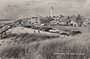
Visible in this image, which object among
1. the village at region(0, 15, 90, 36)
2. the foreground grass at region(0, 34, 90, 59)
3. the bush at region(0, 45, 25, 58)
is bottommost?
the village at region(0, 15, 90, 36)

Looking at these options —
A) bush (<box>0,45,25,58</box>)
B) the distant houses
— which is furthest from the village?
bush (<box>0,45,25,58</box>)

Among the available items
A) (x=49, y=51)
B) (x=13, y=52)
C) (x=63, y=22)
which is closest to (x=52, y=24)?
(x=63, y=22)

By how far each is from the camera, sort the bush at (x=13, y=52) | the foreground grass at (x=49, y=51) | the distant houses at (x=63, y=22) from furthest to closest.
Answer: the distant houses at (x=63, y=22)
the bush at (x=13, y=52)
the foreground grass at (x=49, y=51)

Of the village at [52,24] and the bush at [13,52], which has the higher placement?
the bush at [13,52]

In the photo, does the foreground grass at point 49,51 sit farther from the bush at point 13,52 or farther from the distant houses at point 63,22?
the distant houses at point 63,22

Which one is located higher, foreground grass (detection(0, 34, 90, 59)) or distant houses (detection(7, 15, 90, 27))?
foreground grass (detection(0, 34, 90, 59))

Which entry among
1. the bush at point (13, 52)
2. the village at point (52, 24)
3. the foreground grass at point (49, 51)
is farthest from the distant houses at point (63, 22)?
the bush at point (13, 52)

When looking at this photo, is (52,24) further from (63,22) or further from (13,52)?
(13,52)

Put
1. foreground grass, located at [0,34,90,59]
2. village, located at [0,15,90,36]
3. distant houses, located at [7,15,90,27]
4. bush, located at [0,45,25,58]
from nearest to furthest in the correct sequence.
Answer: foreground grass, located at [0,34,90,59] < bush, located at [0,45,25,58] < village, located at [0,15,90,36] < distant houses, located at [7,15,90,27]

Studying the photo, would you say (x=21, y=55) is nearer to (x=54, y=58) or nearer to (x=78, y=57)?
(x=54, y=58)

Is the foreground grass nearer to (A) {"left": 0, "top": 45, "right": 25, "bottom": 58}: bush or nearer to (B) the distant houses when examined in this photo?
(A) {"left": 0, "top": 45, "right": 25, "bottom": 58}: bush

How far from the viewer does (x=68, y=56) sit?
255 inches

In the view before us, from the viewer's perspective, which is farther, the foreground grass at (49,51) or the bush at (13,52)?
the bush at (13,52)

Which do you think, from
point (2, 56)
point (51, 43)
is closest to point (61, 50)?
point (51, 43)
